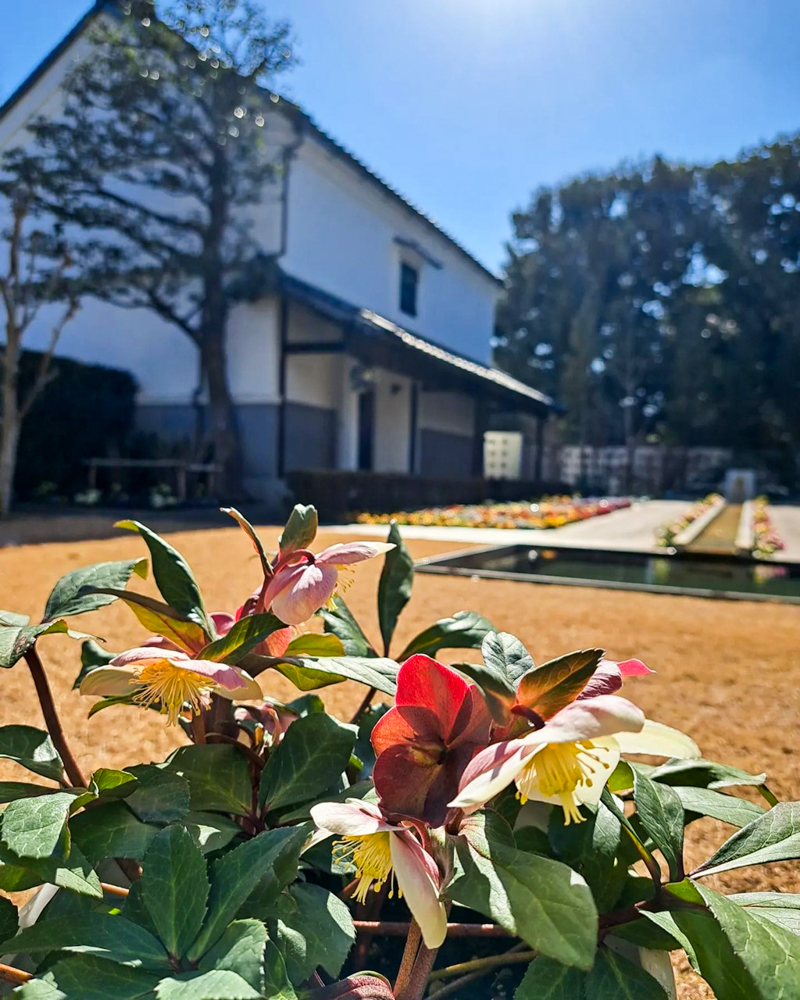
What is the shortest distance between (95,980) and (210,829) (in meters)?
0.21

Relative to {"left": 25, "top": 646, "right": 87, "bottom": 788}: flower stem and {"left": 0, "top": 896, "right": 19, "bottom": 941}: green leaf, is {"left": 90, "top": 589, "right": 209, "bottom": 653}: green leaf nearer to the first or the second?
{"left": 25, "top": 646, "right": 87, "bottom": 788}: flower stem

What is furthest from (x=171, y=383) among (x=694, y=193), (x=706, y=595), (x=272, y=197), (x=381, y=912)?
(x=694, y=193)

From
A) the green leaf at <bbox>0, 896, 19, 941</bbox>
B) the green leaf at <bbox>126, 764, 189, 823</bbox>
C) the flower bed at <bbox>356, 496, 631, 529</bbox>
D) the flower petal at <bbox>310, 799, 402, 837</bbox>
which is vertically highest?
the flower petal at <bbox>310, 799, 402, 837</bbox>

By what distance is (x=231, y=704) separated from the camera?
0.90 meters

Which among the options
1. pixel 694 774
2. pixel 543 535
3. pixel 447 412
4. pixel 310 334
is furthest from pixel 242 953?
pixel 447 412

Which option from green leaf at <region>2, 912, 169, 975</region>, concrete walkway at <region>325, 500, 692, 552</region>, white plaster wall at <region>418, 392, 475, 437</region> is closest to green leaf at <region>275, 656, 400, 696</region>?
green leaf at <region>2, 912, 169, 975</region>

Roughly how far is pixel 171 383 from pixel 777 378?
78.8 ft

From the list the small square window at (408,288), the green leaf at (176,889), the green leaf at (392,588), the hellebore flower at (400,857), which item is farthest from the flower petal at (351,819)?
the small square window at (408,288)

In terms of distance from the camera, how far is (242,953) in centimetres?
45

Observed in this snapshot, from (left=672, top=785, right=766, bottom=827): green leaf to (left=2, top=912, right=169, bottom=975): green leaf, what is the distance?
508 millimetres

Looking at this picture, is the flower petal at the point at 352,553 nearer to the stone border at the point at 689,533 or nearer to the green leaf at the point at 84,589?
the green leaf at the point at 84,589

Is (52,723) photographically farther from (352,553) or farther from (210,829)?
(352,553)

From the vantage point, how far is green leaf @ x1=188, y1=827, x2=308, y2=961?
50 cm

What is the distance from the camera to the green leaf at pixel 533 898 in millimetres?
457
